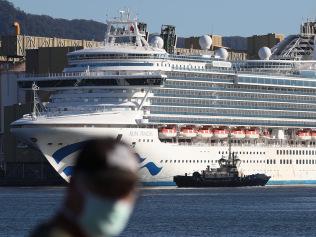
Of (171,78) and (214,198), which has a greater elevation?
(171,78)

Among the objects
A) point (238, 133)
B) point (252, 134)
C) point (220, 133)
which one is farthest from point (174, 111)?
point (252, 134)

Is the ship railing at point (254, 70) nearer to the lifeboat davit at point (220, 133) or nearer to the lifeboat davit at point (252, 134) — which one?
the lifeboat davit at point (220, 133)

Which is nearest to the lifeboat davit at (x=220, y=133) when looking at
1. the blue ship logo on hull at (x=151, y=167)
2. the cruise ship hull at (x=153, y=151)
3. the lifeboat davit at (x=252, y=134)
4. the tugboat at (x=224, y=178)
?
the cruise ship hull at (x=153, y=151)

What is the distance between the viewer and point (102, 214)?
3496 millimetres

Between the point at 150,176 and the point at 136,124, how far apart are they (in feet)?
12.4

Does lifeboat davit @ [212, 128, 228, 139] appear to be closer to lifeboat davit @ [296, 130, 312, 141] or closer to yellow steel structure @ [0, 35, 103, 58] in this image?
lifeboat davit @ [296, 130, 312, 141]

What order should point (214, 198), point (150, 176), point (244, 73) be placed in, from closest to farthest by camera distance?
1. point (214, 198)
2. point (150, 176)
3. point (244, 73)

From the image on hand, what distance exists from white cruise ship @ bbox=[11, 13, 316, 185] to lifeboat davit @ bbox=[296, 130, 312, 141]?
0.27 feet

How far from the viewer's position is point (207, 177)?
85.3 m

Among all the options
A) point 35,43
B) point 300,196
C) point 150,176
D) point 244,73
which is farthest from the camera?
point 35,43

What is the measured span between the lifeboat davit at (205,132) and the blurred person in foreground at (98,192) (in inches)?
3350

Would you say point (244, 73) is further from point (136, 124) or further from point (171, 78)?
point (136, 124)

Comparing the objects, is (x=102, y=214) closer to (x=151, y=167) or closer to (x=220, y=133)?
(x=151, y=167)

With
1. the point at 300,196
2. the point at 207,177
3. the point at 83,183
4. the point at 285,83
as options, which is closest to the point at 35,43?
the point at 285,83
